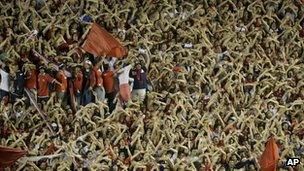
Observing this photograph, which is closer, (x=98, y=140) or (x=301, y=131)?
(x=98, y=140)

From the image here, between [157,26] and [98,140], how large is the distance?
7.25 feet

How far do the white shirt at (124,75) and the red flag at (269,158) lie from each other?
101 inches

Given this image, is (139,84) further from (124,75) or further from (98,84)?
(98,84)

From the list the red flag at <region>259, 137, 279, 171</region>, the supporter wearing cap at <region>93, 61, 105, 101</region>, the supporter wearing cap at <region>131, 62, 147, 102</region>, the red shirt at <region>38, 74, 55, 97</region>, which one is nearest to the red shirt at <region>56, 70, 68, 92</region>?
the red shirt at <region>38, 74, 55, 97</region>

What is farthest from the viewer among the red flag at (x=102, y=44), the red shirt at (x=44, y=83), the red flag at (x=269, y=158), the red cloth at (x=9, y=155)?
the red flag at (x=269, y=158)

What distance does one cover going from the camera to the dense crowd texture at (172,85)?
14203 millimetres

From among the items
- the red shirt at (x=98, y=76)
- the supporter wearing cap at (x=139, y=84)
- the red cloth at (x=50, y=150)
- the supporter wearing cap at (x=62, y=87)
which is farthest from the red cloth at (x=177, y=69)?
the red cloth at (x=50, y=150)

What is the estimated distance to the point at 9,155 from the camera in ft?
45.3

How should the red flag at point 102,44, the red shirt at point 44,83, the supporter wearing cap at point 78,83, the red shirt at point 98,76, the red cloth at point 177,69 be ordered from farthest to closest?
the red cloth at point 177,69 < the red flag at point 102,44 < the red shirt at point 98,76 < the supporter wearing cap at point 78,83 < the red shirt at point 44,83

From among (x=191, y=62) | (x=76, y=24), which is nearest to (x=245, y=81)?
(x=191, y=62)

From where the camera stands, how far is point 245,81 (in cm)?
1547

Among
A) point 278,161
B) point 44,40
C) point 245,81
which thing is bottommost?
point 278,161

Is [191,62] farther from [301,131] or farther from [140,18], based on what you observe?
[301,131]

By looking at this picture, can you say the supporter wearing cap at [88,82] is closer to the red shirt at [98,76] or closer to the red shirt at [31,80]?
the red shirt at [98,76]
